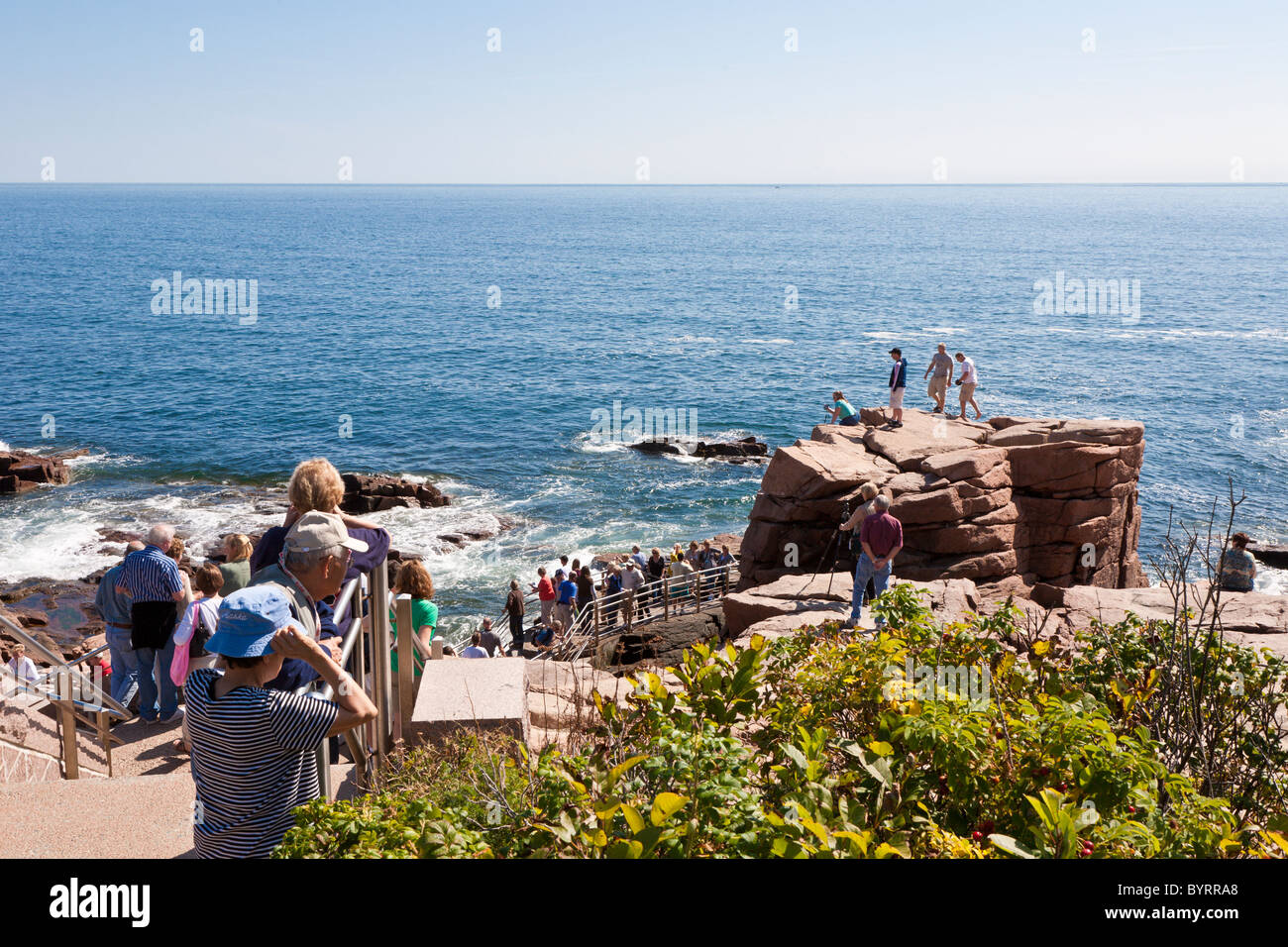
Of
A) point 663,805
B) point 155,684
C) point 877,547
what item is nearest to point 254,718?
point 663,805

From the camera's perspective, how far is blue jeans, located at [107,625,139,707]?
8664mm

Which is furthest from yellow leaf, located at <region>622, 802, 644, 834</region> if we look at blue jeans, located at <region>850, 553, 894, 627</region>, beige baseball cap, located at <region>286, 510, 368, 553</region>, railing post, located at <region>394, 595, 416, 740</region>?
blue jeans, located at <region>850, 553, 894, 627</region>

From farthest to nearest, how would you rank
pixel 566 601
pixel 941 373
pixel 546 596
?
pixel 941 373
pixel 546 596
pixel 566 601

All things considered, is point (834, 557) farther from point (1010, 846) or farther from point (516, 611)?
point (1010, 846)

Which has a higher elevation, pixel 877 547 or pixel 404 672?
pixel 404 672

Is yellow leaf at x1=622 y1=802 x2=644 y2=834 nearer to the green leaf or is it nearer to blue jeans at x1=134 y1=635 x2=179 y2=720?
the green leaf

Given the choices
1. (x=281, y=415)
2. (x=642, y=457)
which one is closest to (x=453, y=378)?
(x=281, y=415)

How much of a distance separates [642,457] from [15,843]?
110 feet

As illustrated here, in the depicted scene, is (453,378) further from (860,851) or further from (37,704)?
(860,851)

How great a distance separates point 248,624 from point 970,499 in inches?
620

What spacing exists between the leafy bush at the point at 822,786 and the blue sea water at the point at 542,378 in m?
21.0

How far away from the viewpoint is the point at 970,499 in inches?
685

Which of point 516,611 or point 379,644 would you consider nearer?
point 379,644

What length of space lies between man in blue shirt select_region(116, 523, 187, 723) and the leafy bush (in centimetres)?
469
